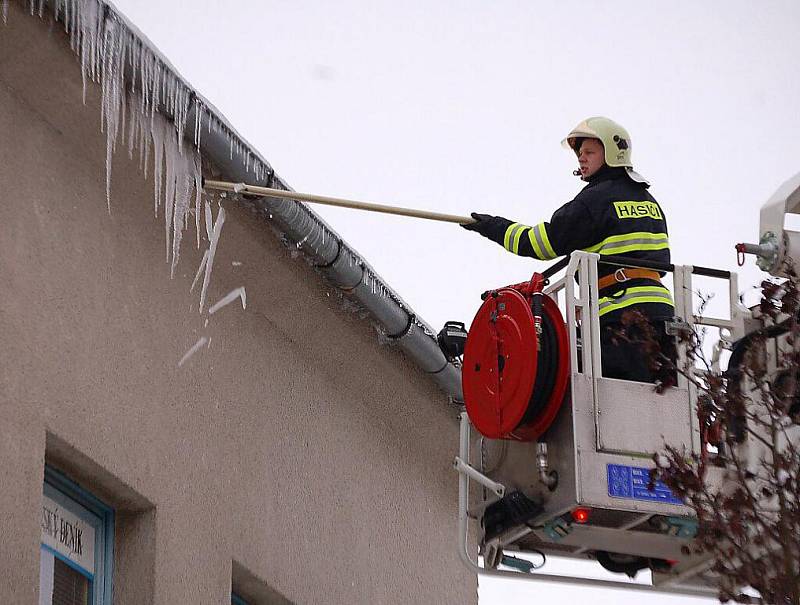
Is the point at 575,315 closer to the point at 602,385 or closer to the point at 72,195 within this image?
the point at 602,385

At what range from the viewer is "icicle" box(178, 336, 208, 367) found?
9.87 metres

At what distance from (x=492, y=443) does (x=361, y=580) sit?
2.16 metres

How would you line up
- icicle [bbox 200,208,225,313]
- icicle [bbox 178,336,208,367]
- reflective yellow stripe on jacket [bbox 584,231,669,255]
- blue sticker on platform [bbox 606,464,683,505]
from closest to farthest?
blue sticker on platform [bbox 606,464,683,505], reflective yellow stripe on jacket [bbox 584,231,669,255], icicle [bbox 178,336,208,367], icicle [bbox 200,208,225,313]

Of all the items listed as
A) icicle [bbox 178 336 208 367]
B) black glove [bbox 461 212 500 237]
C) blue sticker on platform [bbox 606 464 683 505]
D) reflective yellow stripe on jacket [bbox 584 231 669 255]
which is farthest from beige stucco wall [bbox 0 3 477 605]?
blue sticker on platform [bbox 606 464 683 505]

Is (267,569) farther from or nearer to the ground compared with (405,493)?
nearer to the ground

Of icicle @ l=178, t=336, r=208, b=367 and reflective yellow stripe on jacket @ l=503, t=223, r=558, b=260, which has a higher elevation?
reflective yellow stripe on jacket @ l=503, t=223, r=558, b=260

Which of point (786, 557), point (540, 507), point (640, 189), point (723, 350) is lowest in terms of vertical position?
point (786, 557)

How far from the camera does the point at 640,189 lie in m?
9.98

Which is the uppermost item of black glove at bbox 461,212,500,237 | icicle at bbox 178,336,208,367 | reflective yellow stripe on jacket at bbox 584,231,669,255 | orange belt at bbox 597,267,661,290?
black glove at bbox 461,212,500,237

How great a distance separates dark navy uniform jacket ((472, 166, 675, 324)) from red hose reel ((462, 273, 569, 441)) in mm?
440

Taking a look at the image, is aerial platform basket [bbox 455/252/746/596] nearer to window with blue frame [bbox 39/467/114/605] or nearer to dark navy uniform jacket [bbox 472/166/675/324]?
dark navy uniform jacket [bbox 472/166/675/324]

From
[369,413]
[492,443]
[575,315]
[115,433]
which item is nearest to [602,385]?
[575,315]

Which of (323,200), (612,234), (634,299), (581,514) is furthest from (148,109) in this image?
(581,514)

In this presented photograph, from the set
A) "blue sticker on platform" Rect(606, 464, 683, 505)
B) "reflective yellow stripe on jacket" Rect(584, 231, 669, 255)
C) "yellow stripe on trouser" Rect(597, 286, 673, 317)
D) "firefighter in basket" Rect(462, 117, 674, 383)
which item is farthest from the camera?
"reflective yellow stripe on jacket" Rect(584, 231, 669, 255)
